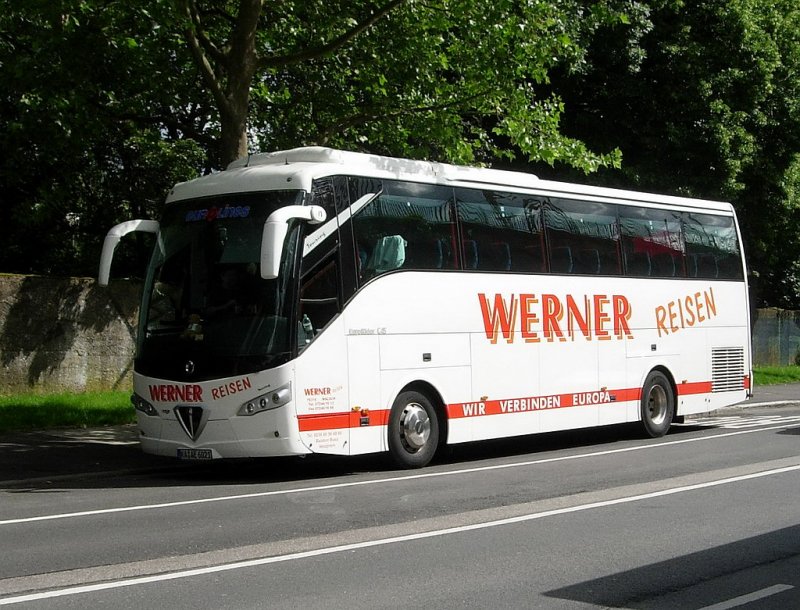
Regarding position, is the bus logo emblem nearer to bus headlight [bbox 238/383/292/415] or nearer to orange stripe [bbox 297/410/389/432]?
bus headlight [bbox 238/383/292/415]

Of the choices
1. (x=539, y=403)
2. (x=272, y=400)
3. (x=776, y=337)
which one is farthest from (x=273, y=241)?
(x=776, y=337)

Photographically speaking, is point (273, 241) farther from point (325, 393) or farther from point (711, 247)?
point (711, 247)

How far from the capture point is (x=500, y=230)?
1572cm

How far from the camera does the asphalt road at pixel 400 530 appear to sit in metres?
7.06

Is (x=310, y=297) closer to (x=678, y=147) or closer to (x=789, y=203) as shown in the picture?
(x=678, y=147)

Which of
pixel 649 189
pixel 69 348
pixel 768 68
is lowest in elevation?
pixel 69 348

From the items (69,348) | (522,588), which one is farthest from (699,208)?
(522,588)

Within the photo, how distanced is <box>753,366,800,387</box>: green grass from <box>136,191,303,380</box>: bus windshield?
22510mm

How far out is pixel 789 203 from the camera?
30.9 m

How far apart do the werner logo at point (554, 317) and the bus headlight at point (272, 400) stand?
3666 millimetres

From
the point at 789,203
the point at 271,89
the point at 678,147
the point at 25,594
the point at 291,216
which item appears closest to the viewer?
the point at 25,594

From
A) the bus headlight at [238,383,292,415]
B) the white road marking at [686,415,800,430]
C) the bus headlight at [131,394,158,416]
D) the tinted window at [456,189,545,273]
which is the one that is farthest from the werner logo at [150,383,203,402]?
the white road marking at [686,415,800,430]

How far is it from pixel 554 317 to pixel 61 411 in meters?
7.79

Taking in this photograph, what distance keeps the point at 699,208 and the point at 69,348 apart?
1130 cm
